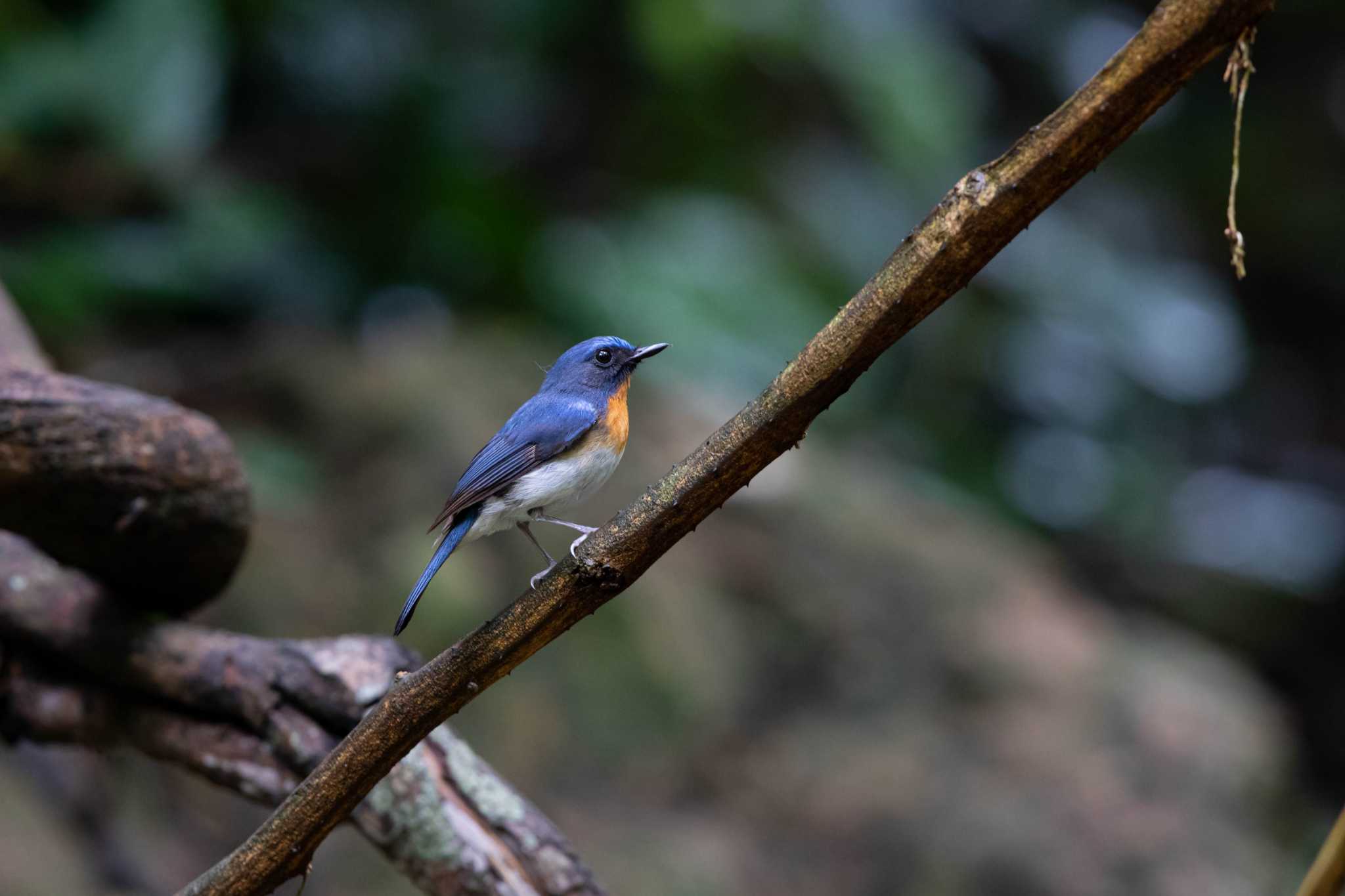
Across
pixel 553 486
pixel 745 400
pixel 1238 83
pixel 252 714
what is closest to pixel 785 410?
pixel 1238 83

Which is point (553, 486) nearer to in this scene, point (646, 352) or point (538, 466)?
point (538, 466)

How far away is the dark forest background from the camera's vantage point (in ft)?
15.0

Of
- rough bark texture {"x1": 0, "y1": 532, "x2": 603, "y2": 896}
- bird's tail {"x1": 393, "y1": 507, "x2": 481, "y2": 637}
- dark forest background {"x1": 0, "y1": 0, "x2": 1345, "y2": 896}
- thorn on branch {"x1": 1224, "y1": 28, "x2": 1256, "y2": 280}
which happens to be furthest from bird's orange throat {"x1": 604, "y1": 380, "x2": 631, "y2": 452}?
dark forest background {"x1": 0, "y1": 0, "x2": 1345, "y2": 896}

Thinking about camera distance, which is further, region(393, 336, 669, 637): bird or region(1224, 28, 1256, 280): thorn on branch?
region(393, 336, 669, 637): bird

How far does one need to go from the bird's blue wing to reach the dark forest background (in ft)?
6.58

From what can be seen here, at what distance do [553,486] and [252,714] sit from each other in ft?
2.62

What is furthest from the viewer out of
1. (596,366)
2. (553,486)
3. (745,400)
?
(745,400)

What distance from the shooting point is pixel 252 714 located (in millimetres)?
2438

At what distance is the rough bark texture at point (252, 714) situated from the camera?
2264 mm

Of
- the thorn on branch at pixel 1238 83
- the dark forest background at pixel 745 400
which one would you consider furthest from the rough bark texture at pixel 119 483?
the thorn on branch at pixel 1238 83

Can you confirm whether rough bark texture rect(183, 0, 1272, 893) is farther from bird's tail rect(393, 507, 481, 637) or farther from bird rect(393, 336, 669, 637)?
bird rect(393, 336, 669, 637)

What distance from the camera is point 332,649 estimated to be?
7.95ft

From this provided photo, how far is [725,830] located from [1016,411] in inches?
131

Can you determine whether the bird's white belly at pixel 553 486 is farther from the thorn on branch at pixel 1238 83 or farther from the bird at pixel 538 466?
the thorn on branch at pixel 1238 83
